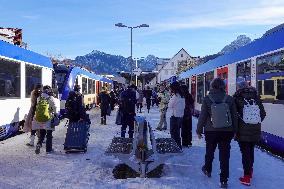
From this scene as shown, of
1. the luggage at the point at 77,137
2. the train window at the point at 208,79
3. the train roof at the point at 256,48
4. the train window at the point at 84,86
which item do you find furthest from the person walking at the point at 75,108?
the train window at the point at 84,86

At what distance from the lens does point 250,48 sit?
1335cm

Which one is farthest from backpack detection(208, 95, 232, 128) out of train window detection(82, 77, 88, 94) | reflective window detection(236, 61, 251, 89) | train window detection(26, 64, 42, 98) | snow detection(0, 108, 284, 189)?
train window detection(82, 77, 88, 94)

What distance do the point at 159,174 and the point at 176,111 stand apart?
3166mm

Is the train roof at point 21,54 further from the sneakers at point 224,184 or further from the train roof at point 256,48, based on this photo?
the sneakers at point 224,184

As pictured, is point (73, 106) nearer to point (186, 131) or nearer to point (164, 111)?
point (186, 131)

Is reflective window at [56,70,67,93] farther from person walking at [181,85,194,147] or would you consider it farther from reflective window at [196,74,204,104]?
person walking at [181,85,194,147]

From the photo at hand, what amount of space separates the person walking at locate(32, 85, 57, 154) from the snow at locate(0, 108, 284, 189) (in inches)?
15.1

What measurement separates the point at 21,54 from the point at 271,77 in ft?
25.9

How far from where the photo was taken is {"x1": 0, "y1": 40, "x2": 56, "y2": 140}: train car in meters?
12.5

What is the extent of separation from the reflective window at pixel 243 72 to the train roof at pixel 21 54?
6.84 metres

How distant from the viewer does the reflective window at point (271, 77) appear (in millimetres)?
10445

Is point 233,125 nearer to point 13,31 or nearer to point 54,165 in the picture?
point 54,165

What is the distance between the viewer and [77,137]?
11.1m

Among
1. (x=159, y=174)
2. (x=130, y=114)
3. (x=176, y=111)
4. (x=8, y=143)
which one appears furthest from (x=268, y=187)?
(x=8, y=143)
